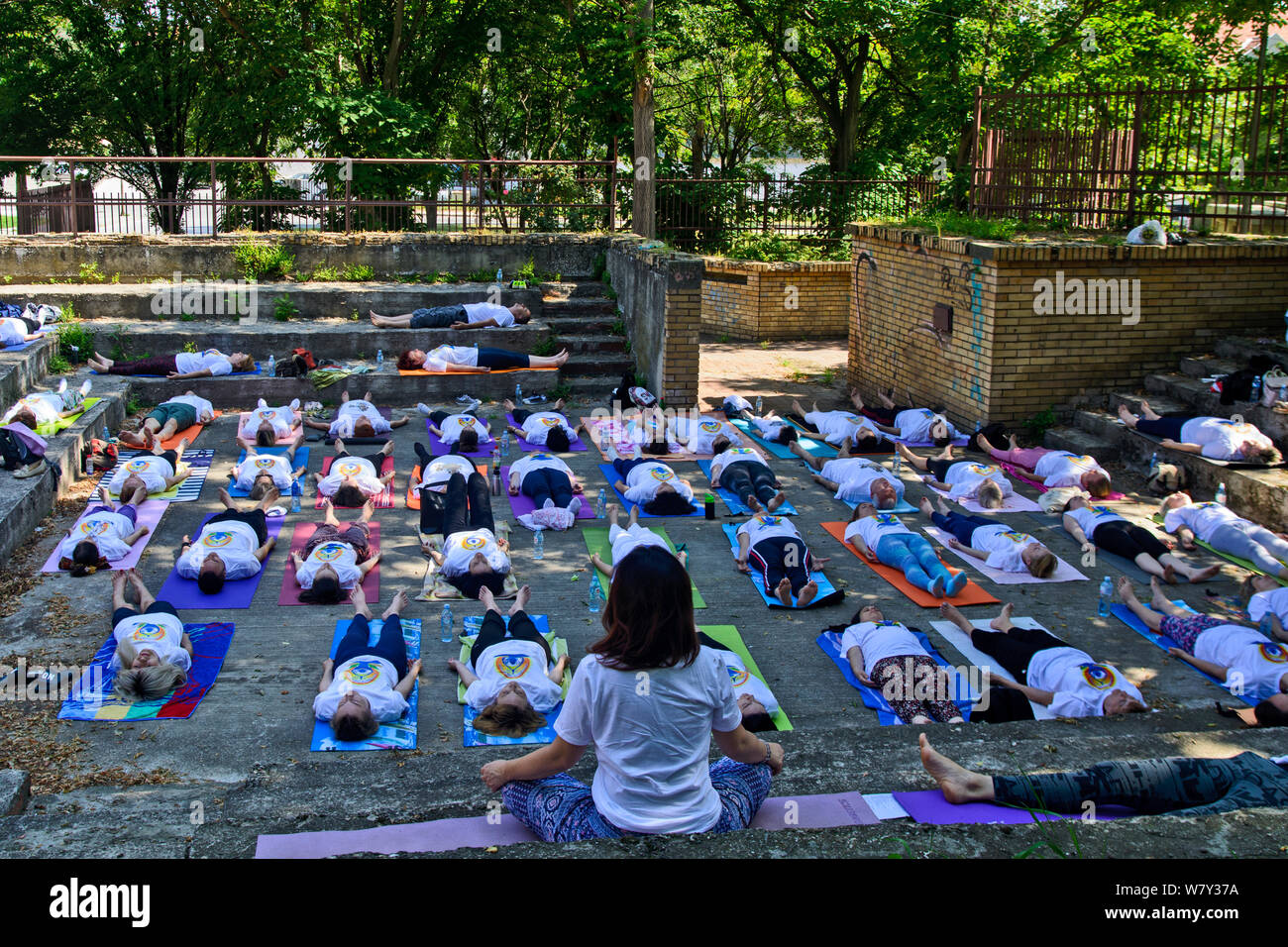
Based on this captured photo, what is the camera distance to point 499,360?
14.3 m

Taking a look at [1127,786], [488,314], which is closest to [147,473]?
[488,314]

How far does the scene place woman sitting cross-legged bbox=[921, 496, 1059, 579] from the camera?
8555 millimetres

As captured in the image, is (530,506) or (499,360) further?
(499,360)

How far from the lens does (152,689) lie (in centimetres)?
645

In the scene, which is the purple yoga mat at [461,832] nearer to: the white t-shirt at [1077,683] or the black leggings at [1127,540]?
the white t-shirt at [1077,683]

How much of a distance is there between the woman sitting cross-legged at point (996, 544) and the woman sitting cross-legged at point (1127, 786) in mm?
4076

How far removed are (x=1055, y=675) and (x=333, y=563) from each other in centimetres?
527

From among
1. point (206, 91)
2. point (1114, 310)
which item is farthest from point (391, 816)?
point (206, 91)

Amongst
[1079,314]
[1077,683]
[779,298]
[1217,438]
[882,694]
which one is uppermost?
[779,298]

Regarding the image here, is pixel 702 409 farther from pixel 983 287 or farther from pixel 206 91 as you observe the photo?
pixel 206 91

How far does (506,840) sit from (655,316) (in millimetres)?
10497

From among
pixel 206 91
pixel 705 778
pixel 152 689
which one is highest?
pixel 206 91

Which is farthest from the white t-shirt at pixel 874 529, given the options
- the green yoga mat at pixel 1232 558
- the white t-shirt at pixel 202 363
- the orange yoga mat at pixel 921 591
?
the white t-shirt at pixel 202 363

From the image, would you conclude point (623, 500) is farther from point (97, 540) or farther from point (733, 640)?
point (97, 540)
